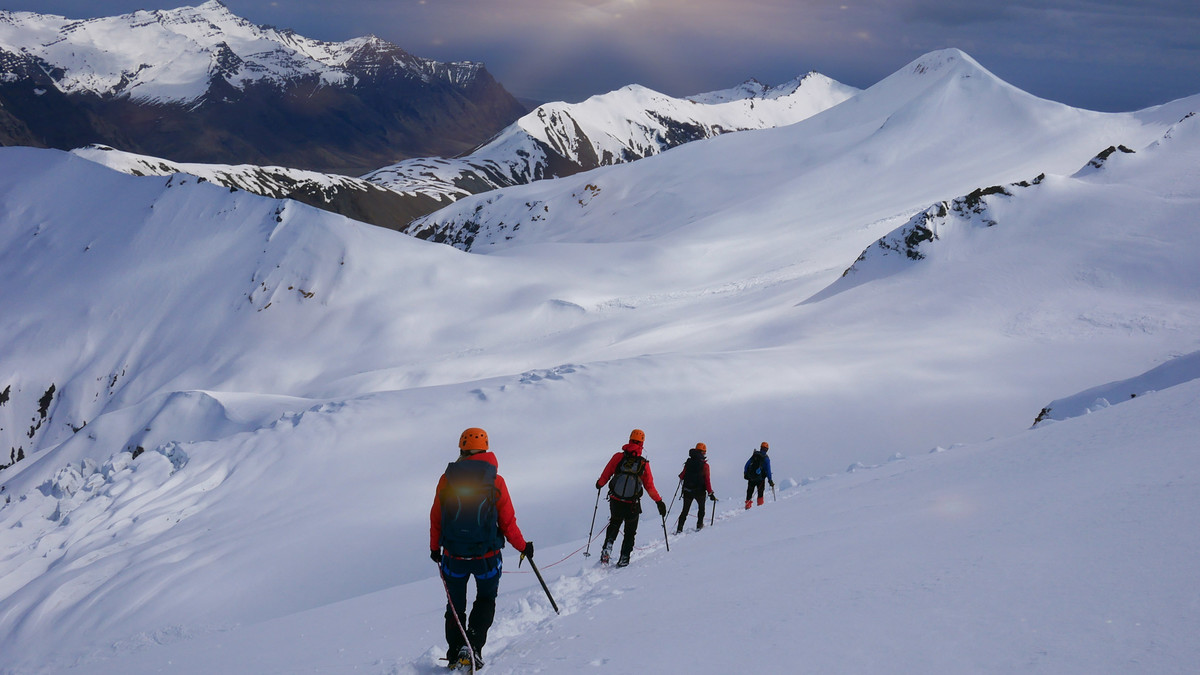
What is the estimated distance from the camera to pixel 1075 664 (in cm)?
369

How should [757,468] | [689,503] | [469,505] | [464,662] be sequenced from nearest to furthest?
1. [469,505]
2. [464,662]
3. [689,503]
4. [757,468]

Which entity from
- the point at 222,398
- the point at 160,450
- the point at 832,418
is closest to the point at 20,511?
the point at 160,450

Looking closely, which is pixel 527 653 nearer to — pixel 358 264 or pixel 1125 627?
pixel 1125 627

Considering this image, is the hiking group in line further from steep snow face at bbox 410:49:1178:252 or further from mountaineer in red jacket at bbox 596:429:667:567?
steep snow face at bbox 410:49:1178:252

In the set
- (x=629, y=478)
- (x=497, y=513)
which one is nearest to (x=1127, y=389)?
(x=629, y=478)

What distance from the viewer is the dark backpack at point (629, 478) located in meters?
10.2

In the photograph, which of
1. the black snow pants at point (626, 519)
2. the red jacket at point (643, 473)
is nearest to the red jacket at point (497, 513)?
the red jacket at point (643, 473)

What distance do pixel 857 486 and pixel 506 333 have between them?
172 ft

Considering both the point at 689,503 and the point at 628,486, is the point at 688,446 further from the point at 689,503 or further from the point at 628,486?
the point at 628,486

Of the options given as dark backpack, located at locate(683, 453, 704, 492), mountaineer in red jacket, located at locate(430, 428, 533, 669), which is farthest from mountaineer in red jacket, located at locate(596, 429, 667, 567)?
mountaineer in red jacket, located at locate(430, 428, 533, 669)

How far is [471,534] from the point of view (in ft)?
20.6

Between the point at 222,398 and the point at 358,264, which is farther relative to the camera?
the point at 358,264

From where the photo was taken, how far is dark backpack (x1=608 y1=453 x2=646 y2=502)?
10.2m

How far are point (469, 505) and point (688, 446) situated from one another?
15.4m
